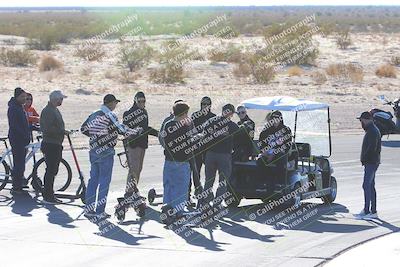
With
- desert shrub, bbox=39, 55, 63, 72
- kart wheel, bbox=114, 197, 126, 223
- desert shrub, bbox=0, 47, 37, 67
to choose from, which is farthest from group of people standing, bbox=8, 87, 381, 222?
desert shrub, bbox=0, 47, 37, 67

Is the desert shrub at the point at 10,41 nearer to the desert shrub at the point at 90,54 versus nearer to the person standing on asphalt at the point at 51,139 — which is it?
the desert shrub at the point at 90,54

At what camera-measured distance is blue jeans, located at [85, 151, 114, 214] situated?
48.4 ft

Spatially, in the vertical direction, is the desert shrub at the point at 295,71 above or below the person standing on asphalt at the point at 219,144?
above

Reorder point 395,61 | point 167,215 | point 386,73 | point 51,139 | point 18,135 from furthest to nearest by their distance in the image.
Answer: point 395,61, point 386,73, point 18,135, point 51,139, point 167,215

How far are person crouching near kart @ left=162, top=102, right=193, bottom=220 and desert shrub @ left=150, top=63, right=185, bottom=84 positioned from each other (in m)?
31.6

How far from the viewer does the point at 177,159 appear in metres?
14.2

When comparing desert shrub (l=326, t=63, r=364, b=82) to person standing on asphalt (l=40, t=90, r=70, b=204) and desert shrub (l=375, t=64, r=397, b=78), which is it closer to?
desert shrub (l=375, t=64, r=397, b=78)

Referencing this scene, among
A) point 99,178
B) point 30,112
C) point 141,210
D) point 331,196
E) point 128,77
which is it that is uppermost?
point 128,77

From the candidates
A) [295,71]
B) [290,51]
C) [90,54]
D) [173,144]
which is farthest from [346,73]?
[173,144]

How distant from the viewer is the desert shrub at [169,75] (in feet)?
151

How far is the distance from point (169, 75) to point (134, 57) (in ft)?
24.8

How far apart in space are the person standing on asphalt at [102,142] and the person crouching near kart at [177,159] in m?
0.91

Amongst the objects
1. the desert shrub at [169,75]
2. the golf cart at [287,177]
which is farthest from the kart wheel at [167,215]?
the desert shrub at [169,75]

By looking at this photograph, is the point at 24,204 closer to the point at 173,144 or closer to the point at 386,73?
the point at 173,144
